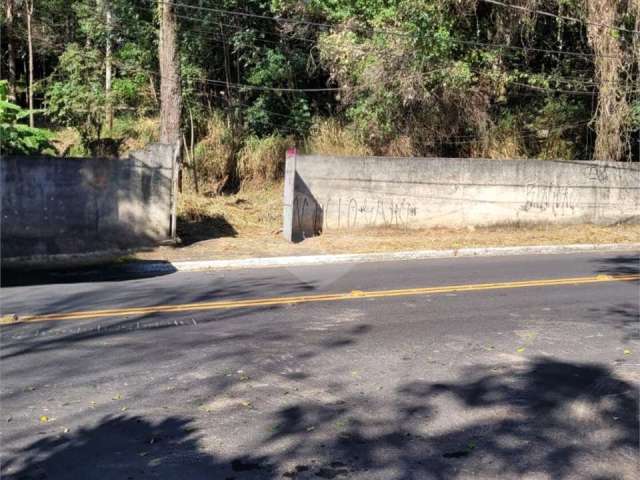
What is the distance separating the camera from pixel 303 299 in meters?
9.80

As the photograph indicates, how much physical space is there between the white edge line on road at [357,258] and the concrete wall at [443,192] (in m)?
1.99

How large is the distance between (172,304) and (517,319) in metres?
4.36

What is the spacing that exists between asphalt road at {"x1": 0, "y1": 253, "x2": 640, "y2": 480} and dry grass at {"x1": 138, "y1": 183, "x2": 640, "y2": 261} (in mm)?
4553

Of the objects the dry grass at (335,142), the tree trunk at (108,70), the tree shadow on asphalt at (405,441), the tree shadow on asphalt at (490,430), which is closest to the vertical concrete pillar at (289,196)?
the dry grass at (335,142)

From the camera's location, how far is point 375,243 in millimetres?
16047

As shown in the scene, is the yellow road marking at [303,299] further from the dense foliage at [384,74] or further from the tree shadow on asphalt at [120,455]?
the dense foliage at [384,74]

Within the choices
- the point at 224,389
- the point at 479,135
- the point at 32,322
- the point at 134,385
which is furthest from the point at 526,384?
the point at 479,135

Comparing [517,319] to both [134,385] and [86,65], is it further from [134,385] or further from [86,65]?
[86,65]

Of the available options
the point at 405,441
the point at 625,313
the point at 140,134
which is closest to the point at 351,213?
the point at 140,134

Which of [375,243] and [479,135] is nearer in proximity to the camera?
[375,243]

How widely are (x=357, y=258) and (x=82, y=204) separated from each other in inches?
218

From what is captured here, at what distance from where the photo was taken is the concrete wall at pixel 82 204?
13.6 m

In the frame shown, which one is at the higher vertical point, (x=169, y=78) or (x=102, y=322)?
(x=169, y=78)

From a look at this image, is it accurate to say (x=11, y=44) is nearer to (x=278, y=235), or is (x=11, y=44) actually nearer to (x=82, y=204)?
(x=82, y=204)
